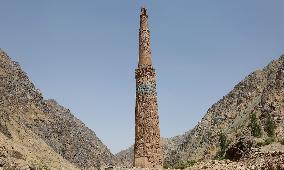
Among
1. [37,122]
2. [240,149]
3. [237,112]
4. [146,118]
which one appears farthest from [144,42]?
[237,112]

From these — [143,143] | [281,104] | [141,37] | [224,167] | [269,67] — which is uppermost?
[269,67]

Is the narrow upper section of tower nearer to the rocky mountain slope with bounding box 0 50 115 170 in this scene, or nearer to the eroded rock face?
Answer: the eroded rock face

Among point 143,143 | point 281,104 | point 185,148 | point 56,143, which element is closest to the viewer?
point 143,143

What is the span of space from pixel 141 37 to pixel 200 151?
6061 cm

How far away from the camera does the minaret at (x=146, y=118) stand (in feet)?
94.6

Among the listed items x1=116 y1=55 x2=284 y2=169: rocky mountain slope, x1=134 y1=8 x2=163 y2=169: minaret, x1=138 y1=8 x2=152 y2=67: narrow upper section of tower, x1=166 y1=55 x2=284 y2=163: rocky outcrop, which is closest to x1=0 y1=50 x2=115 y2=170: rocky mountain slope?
x1=116 y1=55 x2=284 y2=169: rocky mountain slope

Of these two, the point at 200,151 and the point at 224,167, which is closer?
the point at 224,167

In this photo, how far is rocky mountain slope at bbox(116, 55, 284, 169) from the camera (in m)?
77.4

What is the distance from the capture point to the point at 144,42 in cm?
3064

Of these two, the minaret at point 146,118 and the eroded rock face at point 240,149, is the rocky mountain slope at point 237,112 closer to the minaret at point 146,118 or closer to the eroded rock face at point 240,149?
the eroded rock face at point 240,149

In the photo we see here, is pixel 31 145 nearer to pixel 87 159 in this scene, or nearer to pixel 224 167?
pixel 87 159

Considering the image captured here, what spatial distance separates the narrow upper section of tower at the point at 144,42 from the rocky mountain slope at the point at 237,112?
141 feet

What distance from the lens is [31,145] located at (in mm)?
61344

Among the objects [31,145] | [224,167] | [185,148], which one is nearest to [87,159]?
[185,148]
